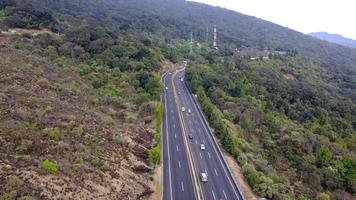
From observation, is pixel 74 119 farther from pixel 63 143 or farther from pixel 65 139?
pixel 63 143

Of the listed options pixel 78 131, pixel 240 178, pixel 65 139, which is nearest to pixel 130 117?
pixel 78 131

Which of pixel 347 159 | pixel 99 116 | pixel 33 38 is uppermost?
A: pixel 33 38

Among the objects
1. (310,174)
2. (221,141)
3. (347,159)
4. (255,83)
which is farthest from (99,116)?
(255,83)

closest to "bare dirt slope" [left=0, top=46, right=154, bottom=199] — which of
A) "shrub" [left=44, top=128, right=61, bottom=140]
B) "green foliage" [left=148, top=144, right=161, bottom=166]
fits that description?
"shrub" [left=44, top=128, right=61, bottom=140]

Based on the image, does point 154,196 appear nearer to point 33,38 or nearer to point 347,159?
point 347,159

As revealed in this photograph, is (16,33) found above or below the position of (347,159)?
above

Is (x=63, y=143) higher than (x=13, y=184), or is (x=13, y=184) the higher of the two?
(x=13, y=184)
